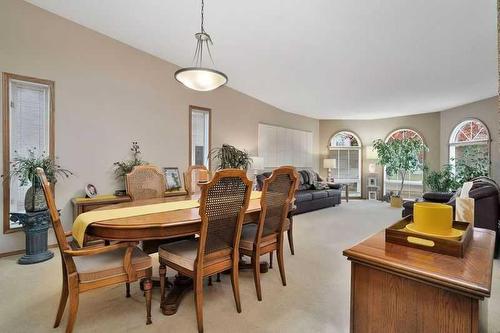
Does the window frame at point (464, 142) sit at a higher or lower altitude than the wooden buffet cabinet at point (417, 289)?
higher

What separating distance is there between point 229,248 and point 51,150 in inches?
124

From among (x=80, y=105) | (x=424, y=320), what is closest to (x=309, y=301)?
(x=424, y=320)

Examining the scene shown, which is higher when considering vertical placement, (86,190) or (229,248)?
(86,190)

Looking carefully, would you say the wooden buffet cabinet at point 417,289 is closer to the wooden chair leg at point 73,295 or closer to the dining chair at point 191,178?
the wooden chair leg at point 73,295

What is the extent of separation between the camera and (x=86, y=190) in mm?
3723

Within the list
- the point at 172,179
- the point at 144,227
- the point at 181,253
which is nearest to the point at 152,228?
the point at 144,227

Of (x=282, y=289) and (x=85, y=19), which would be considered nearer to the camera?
(x=282, y=289)

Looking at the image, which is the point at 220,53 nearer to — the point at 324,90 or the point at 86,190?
the point at 324,90

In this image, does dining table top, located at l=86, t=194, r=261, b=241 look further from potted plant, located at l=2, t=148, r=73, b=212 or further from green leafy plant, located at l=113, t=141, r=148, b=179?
green leafy plant, located at l=113, t=141, r=148, b=179

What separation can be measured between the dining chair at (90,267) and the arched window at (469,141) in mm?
7443

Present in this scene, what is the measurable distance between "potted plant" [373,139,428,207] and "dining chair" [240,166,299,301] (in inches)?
225

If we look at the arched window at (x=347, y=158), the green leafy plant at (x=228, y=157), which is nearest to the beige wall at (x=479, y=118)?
the arched window at (x=347, y=158)

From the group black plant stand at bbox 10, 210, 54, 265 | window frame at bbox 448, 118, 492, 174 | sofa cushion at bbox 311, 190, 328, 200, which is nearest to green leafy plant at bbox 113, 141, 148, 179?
black plant stand at bbox 10, 210, 54, 265

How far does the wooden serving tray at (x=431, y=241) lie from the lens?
919 mm
